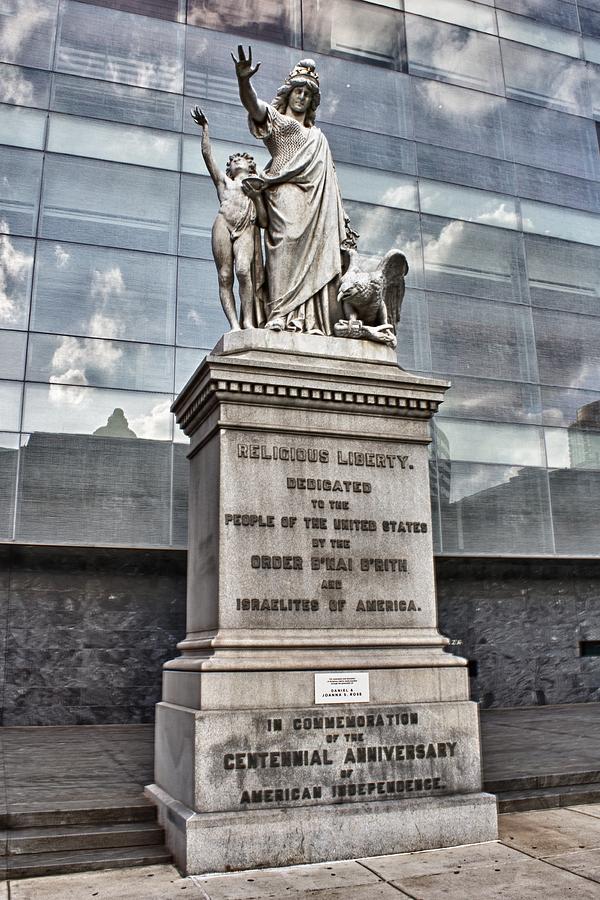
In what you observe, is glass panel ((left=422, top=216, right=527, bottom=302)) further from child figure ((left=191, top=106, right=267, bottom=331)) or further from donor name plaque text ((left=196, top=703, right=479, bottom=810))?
donor name plaque text ((left=196, top=703, right=479, bottom=810))

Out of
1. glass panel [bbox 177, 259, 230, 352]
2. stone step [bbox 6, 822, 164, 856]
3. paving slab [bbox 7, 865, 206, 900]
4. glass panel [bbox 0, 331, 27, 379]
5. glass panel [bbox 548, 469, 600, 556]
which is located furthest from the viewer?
glass panel [bbox 548, 469, 600, 556]

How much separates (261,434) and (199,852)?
3.28 meters

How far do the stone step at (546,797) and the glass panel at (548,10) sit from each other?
20.8 meters


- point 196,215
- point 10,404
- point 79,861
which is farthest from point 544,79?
point 79,861

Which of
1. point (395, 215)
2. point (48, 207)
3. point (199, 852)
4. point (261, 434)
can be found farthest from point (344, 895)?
point (395, 215)

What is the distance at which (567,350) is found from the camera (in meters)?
19.5

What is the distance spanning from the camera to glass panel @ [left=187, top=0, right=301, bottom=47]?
19031mm

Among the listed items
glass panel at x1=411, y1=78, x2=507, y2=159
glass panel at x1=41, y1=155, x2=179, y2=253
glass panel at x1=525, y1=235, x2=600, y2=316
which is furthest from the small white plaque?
glass panel at x1=411, y1=78, x2=507, y2=159

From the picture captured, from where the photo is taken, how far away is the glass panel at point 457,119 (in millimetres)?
20094

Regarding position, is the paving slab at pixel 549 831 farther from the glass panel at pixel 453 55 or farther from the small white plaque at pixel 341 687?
the glass panel at pixel 453 55

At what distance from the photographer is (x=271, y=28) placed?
773 inches

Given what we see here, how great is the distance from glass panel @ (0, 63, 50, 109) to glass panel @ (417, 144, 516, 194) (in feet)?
28.7

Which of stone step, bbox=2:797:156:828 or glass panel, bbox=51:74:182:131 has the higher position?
glass panel, bbox=51:74:182:131

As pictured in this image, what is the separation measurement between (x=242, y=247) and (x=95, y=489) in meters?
8.65
